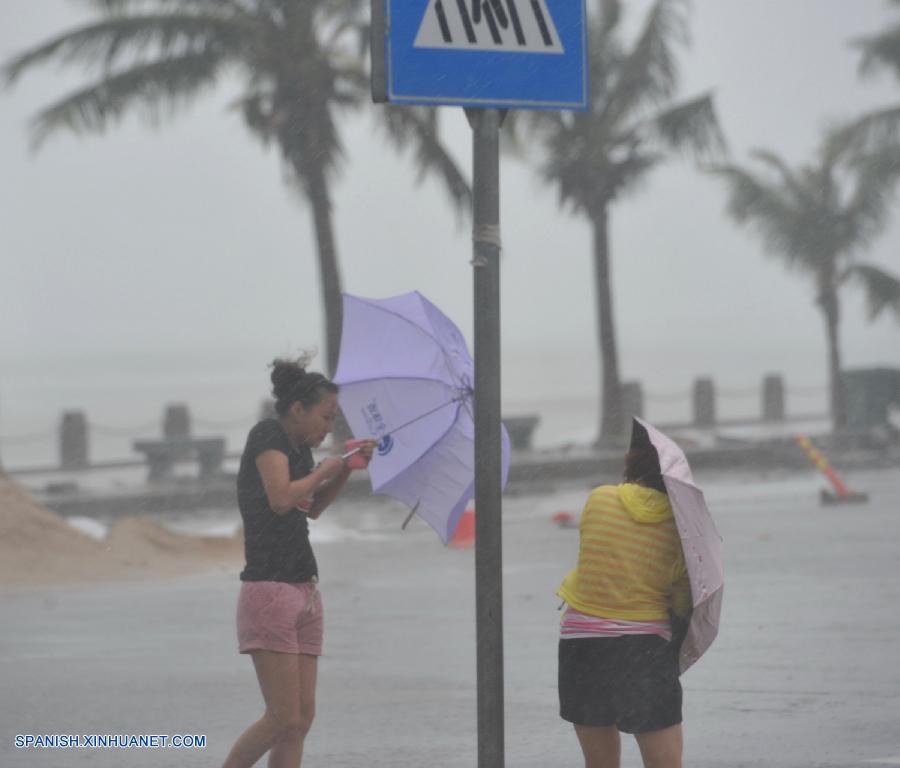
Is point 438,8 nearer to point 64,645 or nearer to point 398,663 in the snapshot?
point 398,663

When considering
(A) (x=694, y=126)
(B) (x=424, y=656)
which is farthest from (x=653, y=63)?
(B) (x=424, y=656)

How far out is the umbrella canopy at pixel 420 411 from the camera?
5.60 m

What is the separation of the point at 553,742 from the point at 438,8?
3.69 meters

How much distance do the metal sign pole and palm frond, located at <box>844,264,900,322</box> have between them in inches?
1275

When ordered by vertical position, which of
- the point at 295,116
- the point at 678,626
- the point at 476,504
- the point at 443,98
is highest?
the point at 295,116

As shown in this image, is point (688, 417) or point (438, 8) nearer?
point (438, 8)

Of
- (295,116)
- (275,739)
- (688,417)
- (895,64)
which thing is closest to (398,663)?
(275,739)

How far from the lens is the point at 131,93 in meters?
24.8

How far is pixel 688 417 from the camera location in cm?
4172

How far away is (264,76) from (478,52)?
71.8 ft

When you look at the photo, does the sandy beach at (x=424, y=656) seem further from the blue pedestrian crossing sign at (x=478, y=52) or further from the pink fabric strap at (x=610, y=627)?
the blue pedestrian crossing sign at (x=478, y=52)

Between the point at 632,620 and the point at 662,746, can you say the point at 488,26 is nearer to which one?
the point at 632,620

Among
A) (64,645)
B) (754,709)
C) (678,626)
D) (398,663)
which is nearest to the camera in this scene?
(678,626)

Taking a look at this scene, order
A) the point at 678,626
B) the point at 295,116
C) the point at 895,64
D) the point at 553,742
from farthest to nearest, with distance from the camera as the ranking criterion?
the point at 895,64 < the point at 295,116 < the point at 553,742 < the point at 678,626
